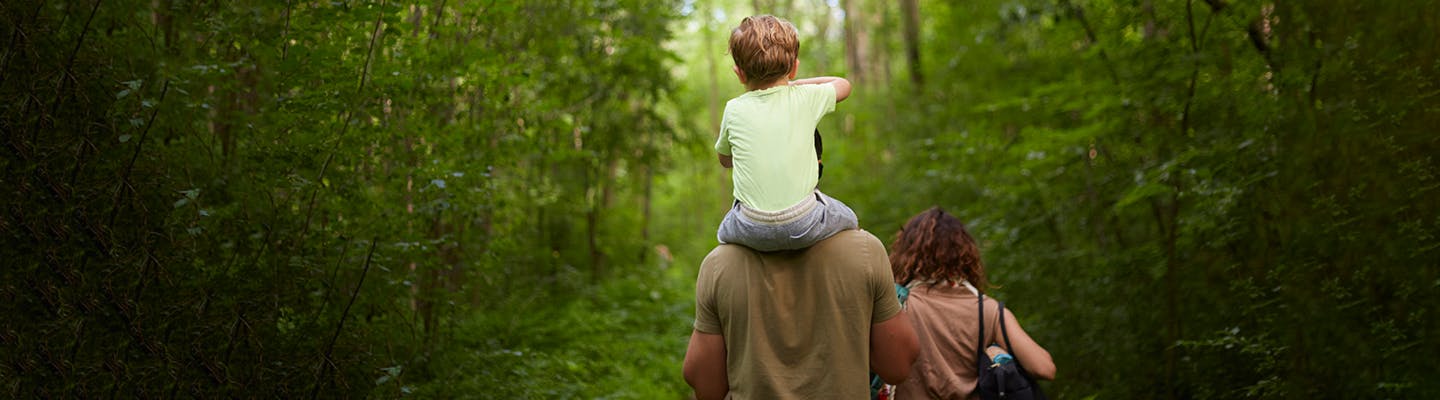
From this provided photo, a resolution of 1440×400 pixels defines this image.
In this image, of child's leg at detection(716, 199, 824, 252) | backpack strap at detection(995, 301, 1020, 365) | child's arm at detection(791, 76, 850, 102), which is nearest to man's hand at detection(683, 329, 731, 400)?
child's leg at detection(716, 199, 824, 252)

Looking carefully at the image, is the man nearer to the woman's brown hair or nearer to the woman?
the woman

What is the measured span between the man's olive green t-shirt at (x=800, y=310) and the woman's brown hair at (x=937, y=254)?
117 centimetres

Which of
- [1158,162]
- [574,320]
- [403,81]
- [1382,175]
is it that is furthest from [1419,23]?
[574,320]

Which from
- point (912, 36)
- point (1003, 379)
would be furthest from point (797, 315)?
point (912, 36)

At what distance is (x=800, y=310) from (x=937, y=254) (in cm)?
Answer: 133

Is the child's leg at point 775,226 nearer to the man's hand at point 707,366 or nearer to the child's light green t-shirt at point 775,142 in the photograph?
the child's light green t-shirt at point 775,142

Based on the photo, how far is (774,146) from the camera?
257cm

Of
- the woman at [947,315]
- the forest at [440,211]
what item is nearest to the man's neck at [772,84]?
the woman at [947,315]

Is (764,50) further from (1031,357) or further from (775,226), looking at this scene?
(1031,357)

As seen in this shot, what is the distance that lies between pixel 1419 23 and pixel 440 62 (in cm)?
512

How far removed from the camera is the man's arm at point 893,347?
281cm

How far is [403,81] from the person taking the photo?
5.20 m

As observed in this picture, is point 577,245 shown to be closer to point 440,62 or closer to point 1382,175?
point 440,62

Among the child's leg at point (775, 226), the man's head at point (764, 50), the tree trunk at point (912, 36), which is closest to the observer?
the child's leg at point (775, 226)
